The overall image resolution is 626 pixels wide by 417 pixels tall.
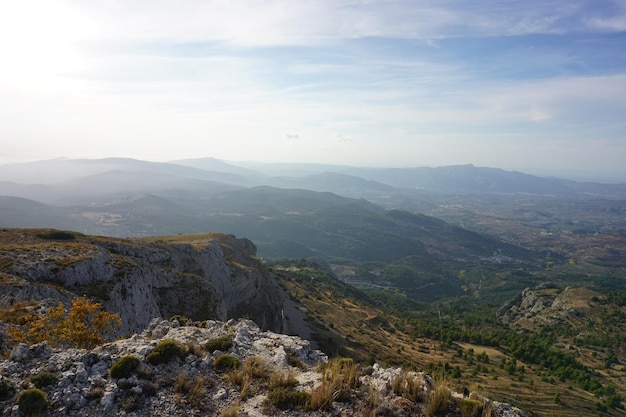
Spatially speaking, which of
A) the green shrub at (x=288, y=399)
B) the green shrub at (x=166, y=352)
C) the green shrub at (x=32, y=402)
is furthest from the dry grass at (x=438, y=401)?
the green shrub at (x=32, y=402)

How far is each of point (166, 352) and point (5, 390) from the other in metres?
4.91

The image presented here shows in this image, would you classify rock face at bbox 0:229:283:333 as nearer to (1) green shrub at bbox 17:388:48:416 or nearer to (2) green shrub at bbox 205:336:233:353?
(1) green shrub at bbox 17:388:48:416

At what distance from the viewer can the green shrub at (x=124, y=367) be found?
12023 millimetres

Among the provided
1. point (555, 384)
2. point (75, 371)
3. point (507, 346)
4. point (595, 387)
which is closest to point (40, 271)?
point (75, 371)

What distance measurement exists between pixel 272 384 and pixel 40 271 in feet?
79.8

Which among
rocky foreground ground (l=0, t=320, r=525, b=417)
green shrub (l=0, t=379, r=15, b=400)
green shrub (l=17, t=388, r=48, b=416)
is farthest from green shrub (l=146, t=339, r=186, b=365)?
green shrub (l=0, t=379, r=15, b=400)

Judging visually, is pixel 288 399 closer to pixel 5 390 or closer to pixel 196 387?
pixel 196 387

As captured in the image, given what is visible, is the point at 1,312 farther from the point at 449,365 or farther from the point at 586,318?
the point at 586,318

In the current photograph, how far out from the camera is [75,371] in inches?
462

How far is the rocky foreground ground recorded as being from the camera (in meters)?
10.8

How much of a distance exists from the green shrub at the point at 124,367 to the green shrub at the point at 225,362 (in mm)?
3071

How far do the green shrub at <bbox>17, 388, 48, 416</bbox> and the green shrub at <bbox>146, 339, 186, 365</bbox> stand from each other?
11.2 ft

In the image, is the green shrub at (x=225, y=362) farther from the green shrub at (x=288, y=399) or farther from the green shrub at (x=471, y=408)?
the green shrub at (x=471, y=408)

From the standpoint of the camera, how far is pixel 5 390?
34.7ft
